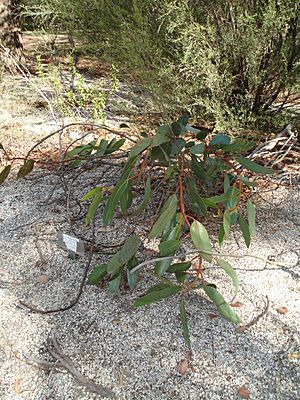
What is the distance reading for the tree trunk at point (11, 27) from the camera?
4.84 metres

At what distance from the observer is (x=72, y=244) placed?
62.5 inches

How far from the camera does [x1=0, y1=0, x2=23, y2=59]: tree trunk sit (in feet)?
15.9

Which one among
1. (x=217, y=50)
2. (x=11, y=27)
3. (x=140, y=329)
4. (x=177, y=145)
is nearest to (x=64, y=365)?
(x=140, y=329)

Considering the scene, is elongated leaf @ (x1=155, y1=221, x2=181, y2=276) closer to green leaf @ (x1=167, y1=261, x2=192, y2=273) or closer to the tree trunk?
green leaf @ (x1=167, y1=261, x2=192, y2=273)

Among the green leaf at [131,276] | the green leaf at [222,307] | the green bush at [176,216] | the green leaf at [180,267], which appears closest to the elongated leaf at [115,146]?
the green bush at [176,216]

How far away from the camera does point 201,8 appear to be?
7.75 feet

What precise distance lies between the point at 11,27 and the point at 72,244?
14.1 ft

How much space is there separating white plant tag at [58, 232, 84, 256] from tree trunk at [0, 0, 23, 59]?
12.6 ft

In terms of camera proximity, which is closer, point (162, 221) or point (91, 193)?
Answer: point (162, 221)

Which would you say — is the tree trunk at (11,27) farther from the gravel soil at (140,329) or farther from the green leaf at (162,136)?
the green leaf at (162,136)

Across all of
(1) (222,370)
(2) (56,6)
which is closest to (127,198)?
(1) (222,370)

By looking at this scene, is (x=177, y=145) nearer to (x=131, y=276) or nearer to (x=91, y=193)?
(x=91, y=193)

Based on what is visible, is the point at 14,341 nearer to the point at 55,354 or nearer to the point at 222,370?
the point at 55,354

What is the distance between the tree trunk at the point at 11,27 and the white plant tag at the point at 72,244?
383cm
